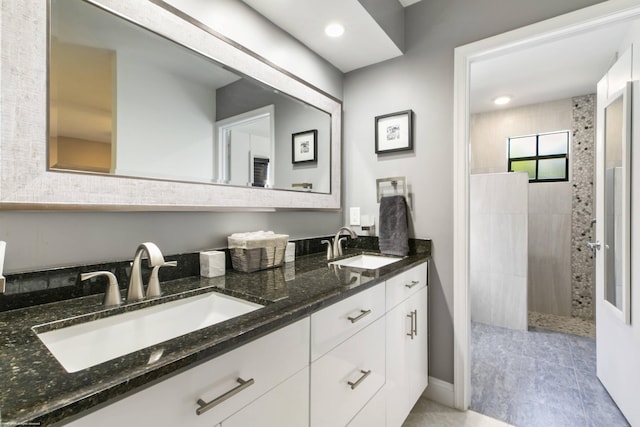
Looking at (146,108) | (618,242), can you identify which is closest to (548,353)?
(618,242)

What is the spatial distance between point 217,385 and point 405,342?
3.94 ft

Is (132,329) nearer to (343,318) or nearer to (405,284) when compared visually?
(343,318)

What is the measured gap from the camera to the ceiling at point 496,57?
1.66m

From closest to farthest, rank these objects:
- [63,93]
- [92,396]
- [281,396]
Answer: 1. [92,396]
2. [281,396]
3. [63,93]

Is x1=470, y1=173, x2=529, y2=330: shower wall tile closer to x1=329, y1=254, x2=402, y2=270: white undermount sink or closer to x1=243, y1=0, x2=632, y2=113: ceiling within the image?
x1=243, y1=0, x2=632, y2=113: ceiling

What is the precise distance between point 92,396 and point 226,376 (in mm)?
287

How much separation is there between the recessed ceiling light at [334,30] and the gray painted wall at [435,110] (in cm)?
48

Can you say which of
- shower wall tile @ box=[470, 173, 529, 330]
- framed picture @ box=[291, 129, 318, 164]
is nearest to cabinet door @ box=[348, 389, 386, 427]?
framed picture @ box=[291, 129, 318, 164]

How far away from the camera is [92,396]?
490mm

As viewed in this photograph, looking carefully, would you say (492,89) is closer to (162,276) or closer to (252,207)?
(252,207)

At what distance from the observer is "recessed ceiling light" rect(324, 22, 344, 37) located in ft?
5.86

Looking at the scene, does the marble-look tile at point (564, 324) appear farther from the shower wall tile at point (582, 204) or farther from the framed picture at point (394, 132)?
the framed picture at point (394, 132)

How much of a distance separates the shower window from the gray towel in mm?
2555

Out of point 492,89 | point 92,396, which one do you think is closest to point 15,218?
point 92,396
